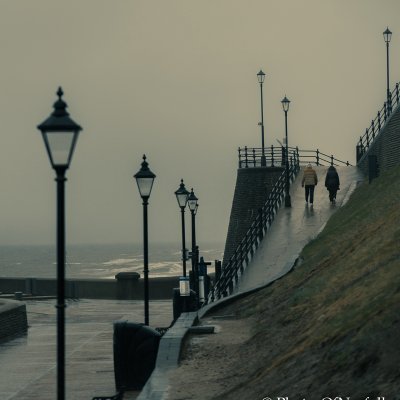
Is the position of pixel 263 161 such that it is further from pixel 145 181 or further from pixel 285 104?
pixel 145 181

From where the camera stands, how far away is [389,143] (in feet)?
164

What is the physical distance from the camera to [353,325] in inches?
647

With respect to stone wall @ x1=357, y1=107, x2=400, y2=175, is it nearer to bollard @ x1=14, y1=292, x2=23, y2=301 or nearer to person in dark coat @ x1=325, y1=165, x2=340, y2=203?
person in dark coat @ x1=325, y1=165, x2=340, y2=203

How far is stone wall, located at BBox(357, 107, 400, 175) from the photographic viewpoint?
48.4 meters

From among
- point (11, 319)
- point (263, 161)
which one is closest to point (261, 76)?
point (263, 161)

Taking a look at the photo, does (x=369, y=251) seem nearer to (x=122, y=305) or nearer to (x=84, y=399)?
(x=84, y=399)

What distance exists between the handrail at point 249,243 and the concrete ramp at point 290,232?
25cm

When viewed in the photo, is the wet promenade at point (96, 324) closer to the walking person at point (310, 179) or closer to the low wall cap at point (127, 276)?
the walking person at point (310, 179)

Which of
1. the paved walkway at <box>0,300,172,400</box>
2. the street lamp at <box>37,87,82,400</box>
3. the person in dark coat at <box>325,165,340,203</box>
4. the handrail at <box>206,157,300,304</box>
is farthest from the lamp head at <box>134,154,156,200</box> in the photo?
the person in dark coat at <box>325,165,340,203</box>

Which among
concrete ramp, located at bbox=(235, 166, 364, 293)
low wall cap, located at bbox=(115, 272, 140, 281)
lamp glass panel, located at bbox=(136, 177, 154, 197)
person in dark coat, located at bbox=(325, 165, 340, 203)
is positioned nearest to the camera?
lamp glass panel, located at bbox=(136, 177, 154, 197)

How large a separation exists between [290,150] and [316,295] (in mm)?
41983

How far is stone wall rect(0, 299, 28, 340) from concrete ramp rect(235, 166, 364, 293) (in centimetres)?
630

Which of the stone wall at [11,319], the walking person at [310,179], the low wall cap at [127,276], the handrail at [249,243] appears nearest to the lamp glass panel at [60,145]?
the handrail at [249,243]

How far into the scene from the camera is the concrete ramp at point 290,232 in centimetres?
3419
